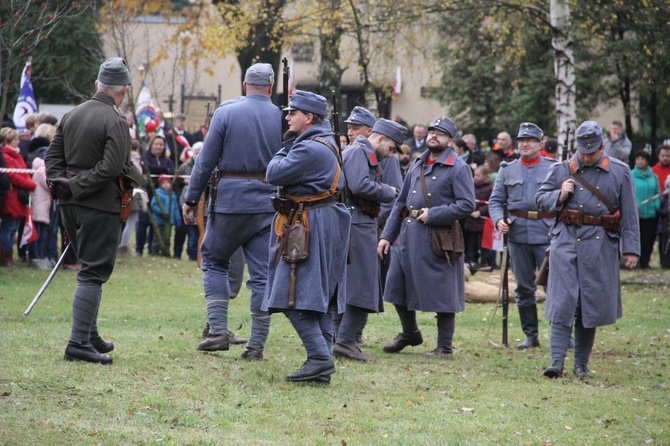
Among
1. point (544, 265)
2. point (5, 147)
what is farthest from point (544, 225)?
point (5, 147)

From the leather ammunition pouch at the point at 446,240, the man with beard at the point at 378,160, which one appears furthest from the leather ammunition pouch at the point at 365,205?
the leather ammunition pouch at the point at 446,240

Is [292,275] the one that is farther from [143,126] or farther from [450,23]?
[450,23]

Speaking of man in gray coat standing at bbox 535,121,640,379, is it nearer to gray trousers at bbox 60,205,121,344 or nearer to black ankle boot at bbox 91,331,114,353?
black ankle boot at bbox 91,331,114,353

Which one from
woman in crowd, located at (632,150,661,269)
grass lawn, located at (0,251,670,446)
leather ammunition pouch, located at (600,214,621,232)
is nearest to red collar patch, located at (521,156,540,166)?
grass lawn, located at (0,251,670,446)

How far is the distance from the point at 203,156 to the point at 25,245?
8.61m

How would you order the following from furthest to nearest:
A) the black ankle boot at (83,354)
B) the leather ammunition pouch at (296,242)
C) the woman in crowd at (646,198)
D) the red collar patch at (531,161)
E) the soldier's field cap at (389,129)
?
the woman in crowd at (646,198) < the red collar patch at (531,161) < the soldier's field cap at (389,129) < the black ankle boot at (83,354) < the leather ammunition pouch at (296,242)

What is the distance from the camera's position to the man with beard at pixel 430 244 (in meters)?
10.3

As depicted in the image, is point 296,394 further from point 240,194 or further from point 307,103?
point 307,103

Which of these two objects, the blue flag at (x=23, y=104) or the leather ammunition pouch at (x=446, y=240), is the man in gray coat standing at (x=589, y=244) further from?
the blue flag at (x=23, y=104)

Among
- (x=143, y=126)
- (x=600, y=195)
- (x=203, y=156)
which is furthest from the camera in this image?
(x=143, y=126)

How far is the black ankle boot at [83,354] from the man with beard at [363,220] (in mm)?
2301

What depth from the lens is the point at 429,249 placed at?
409 inches

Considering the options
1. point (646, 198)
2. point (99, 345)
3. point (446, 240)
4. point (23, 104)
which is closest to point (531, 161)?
point (446, 240)

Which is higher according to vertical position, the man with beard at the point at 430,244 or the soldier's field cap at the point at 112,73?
the soldier's field cap at the point at 112,73
